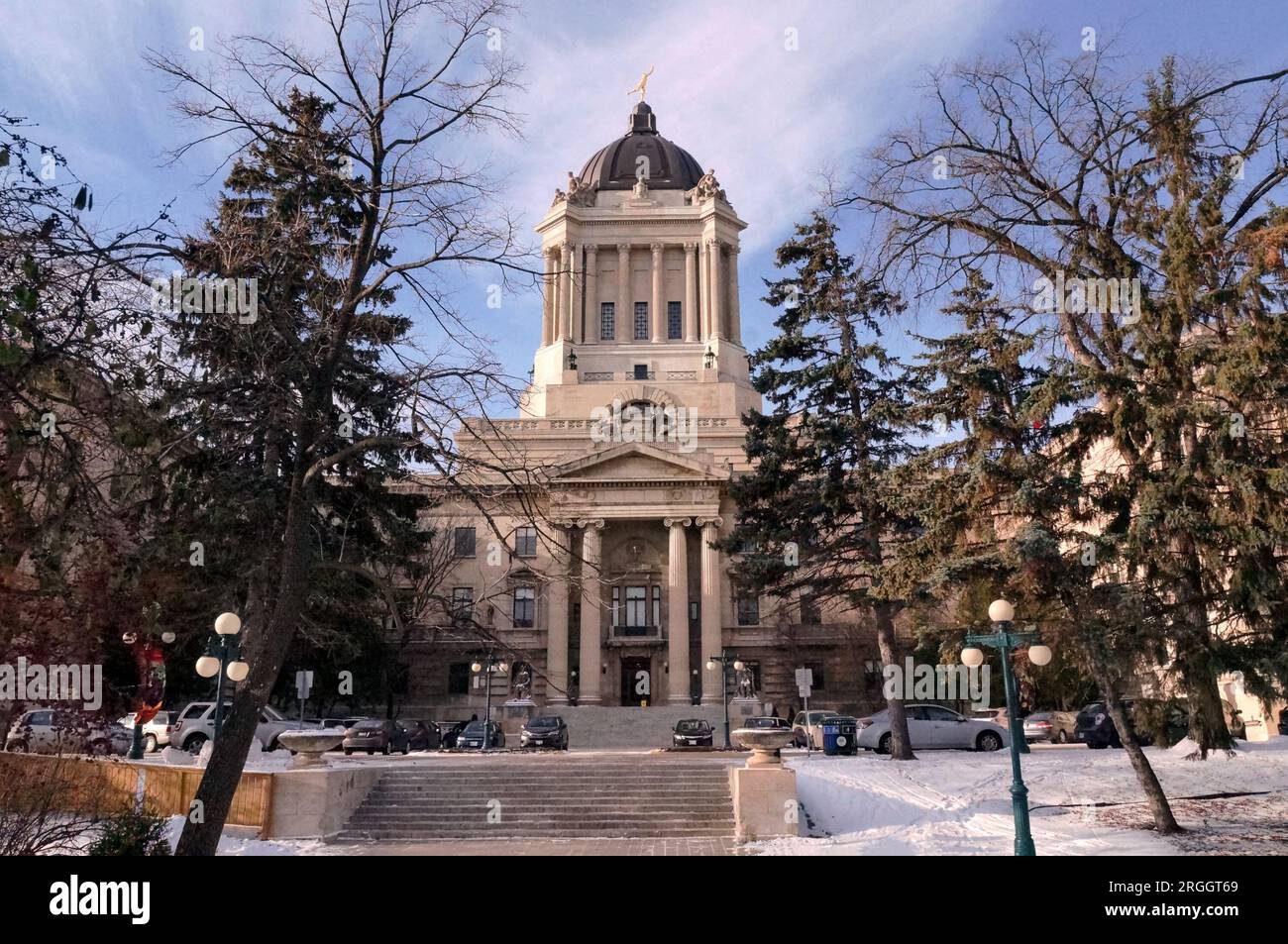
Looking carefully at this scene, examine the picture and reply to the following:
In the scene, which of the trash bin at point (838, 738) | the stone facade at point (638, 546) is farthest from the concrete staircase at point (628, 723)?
the trash bin at point (838, 738)

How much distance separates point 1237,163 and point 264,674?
1662 cm

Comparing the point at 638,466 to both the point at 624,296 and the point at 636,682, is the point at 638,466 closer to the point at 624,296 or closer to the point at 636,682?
the point at 636,682

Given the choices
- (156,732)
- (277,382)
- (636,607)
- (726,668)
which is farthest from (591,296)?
(277,382)

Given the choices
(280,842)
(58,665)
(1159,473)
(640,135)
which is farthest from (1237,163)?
(640,135)

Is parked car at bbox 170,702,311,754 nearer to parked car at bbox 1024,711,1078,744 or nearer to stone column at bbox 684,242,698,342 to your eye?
parked car at bbox 1024,711,1078,744

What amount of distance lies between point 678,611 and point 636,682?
5682 millimetres

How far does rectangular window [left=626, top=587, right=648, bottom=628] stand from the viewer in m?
56.0

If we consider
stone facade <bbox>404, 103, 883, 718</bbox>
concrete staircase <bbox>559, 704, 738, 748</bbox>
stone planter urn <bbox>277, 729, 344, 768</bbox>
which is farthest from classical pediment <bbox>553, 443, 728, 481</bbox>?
stone planter urn <bbox>277, 729, 344, 768</bbox>

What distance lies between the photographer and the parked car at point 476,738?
114 feet

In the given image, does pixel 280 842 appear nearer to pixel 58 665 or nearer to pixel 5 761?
pixel 58 665

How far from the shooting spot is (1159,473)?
52.7ft

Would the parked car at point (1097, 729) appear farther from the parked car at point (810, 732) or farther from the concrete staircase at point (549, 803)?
the concrete staircase at point (549, 803)

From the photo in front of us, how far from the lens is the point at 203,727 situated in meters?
29.2

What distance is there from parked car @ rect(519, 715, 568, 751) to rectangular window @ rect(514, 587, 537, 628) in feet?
76.8
